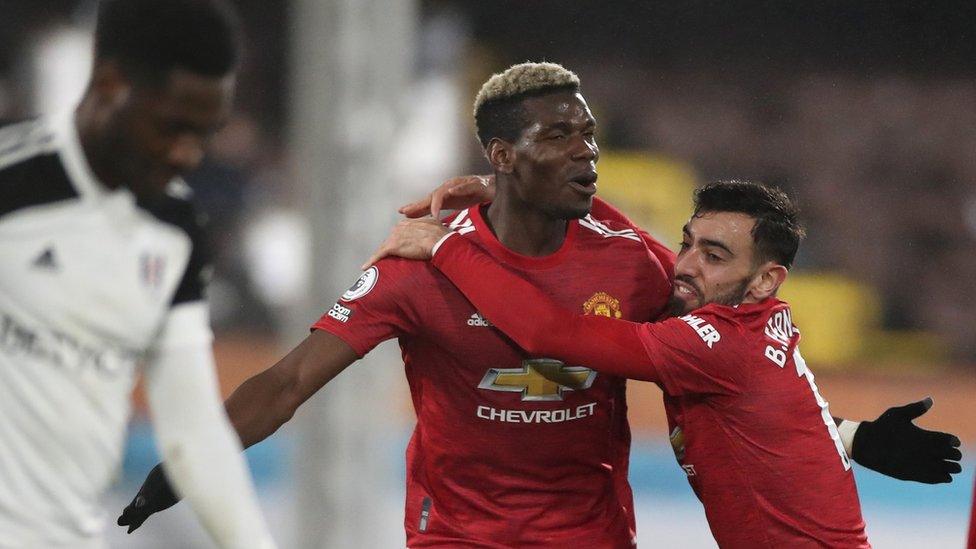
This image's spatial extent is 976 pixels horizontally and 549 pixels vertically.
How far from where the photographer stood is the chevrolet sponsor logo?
3457 mm

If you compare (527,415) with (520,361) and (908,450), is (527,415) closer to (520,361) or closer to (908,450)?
(520,361)

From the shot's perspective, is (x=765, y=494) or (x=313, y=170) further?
(x=313, y=170)

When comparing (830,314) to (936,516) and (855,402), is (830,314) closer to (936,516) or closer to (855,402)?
(855,402)

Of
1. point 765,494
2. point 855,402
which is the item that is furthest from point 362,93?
point 855,402

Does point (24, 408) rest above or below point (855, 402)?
above

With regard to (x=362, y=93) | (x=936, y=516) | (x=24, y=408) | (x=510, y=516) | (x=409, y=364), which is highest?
(x=362, y=93)

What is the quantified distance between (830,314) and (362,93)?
7508mm

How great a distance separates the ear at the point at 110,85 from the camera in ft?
6.46

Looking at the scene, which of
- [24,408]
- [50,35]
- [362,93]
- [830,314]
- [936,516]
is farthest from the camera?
[50,35]

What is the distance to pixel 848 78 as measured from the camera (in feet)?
48.2

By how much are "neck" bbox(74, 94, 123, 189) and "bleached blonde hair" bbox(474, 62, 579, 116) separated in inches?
65.1

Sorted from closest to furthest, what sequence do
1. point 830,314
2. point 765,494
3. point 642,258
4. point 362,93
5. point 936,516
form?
1. point 765,494
2. point 642,258
3. point 362,93
4. point 936,516
5. point 830,314

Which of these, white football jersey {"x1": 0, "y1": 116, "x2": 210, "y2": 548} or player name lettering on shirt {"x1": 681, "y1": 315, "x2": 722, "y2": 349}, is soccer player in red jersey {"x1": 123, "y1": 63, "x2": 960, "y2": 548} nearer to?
player name lettering on shirt {"x1": 681, "y1": 315, "x2": 722, "y2": 349}

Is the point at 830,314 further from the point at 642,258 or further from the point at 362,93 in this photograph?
the point at 642,258
